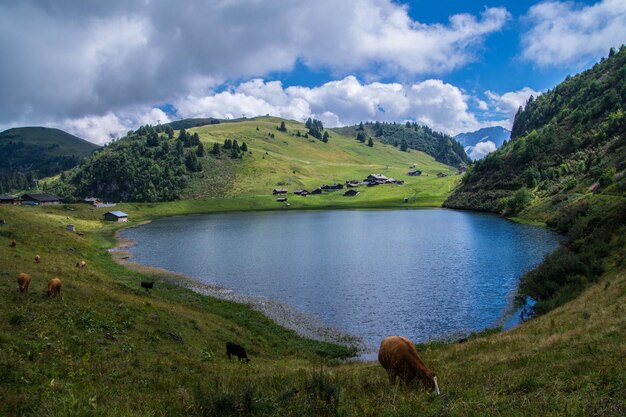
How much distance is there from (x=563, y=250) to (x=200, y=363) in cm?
4724

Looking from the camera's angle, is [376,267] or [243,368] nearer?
[243,368]

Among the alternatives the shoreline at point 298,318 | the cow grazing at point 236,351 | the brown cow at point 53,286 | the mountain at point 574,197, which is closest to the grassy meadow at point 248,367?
the brown cow at point 53,286

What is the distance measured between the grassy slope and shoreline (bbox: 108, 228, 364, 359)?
2.90 metres

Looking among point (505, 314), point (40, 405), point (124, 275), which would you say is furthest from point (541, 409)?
point (124, 275)

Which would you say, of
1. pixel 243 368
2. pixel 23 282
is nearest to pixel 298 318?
pixel 243 368

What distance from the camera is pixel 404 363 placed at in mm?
→ 16828

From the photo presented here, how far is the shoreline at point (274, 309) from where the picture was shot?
41781 millimetres

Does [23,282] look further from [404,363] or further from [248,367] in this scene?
[404,363]

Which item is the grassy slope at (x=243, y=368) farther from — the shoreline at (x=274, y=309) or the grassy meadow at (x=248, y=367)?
the shoreline at (x=274, y=309)

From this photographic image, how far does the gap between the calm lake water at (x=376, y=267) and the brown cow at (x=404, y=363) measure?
23653 millimetres

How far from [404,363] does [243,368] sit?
12827 millimetres

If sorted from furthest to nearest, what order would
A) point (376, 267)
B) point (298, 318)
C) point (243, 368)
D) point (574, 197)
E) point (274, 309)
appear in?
point (574, 197), point (376, 267), point (274, 309), point (298, 318), point (243, 368)

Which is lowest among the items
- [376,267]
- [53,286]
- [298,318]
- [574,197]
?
[298,318]

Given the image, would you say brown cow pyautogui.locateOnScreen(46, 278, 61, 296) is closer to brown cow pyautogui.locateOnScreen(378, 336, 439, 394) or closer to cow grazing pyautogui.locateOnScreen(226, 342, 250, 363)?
cow grazing pyautogui.locateOnScreen(226, 342, 250, 363)
